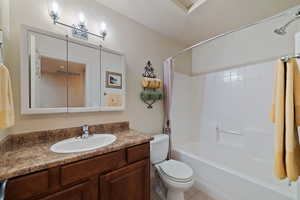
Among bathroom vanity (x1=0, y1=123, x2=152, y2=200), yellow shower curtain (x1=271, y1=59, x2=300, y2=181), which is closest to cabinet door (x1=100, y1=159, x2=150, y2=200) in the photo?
bathroom vanity (x1=0, y1=123, x2=152, y2=200)

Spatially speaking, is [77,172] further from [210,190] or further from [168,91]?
[210,190]

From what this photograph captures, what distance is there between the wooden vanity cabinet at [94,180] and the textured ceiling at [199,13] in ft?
5.54

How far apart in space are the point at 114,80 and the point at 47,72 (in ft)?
2.19

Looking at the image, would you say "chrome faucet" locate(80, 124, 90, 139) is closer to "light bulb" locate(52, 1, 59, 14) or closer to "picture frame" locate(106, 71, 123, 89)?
"picture frame" locate(106, 71, 123, 89)

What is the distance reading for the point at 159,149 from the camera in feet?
5.63

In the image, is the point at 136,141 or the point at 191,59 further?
the point at 191,59

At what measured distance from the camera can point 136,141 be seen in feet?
3.77

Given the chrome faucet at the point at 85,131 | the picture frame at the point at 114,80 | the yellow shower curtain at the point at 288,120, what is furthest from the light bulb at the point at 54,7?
the yellow shower curtain at the point at 288,120

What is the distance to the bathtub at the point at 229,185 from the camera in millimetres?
1228

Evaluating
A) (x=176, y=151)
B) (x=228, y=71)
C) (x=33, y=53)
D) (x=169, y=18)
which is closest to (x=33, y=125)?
(x=33, y=53)

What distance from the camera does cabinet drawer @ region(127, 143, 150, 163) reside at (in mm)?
1106

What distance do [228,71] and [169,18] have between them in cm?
135

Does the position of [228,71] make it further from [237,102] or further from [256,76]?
[237,102]

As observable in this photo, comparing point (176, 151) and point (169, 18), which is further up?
point (169, 18)
